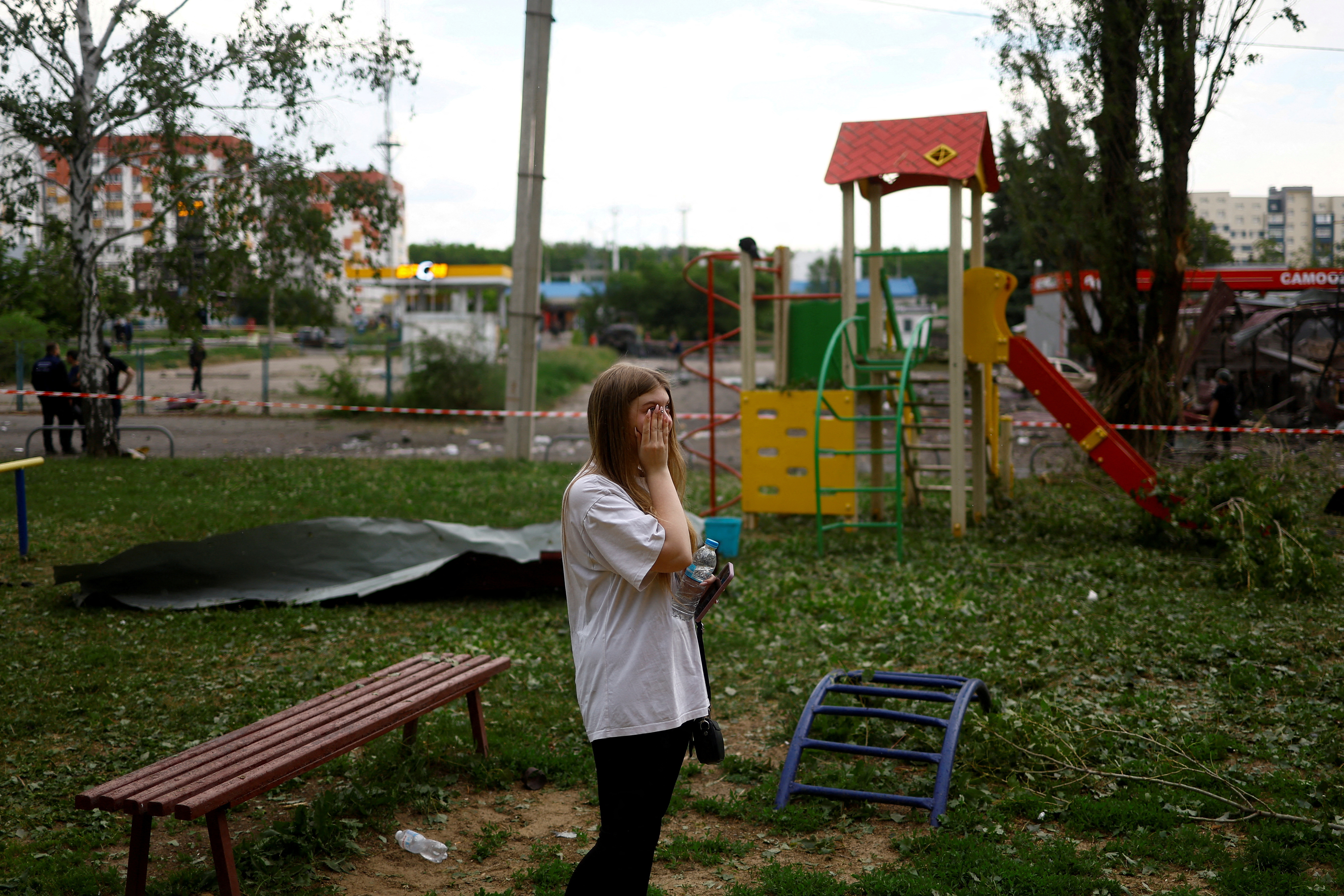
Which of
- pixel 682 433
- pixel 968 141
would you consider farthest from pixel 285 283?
pixel 968 141

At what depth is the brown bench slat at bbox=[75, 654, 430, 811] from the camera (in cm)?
295

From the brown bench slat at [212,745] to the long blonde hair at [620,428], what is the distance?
1782 mm

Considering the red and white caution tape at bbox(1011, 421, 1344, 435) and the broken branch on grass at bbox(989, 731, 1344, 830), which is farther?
the red and white caution tape at bbox(1011, 421, 1344, 435)

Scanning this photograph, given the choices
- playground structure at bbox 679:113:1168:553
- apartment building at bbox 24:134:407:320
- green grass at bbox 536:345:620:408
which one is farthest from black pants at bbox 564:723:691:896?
green grass at bbox 536:345:620:408

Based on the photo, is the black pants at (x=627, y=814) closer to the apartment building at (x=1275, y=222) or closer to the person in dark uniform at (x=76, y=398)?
the person in dark uniform at (x=76, y=398)

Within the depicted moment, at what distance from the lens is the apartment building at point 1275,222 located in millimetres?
49125

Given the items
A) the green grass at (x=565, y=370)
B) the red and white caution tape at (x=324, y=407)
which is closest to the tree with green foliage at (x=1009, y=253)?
the green grass at (x=565, y=370)

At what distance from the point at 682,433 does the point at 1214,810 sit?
15148mm

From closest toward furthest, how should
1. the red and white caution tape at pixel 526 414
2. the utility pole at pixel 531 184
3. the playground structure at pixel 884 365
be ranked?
the playground structure at pixel 884 365 < the red and white caution tape at pixel 526 414 < the utility pole at pixel 531 184

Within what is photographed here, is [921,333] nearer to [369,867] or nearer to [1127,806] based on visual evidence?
[1127,806]

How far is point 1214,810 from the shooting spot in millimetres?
3775

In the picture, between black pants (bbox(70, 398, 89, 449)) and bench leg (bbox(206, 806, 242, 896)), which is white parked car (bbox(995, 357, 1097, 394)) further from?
bench leg (bbox(206, 806, 242, 896))

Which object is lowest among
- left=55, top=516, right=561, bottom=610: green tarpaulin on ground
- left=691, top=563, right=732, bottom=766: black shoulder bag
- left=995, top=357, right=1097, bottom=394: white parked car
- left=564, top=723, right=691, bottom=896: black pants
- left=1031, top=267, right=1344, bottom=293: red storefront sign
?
left=55, top=516, right=561, bottom=610: green tarpaulin on ground

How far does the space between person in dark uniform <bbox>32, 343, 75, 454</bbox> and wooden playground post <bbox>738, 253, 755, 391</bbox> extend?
976cm
